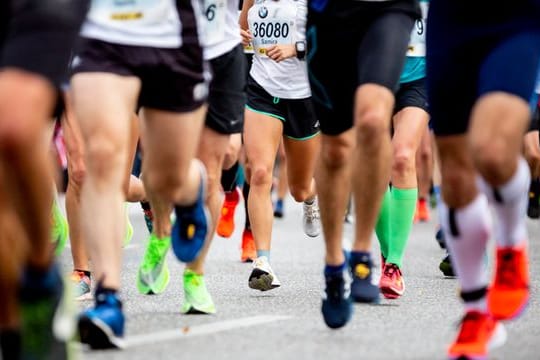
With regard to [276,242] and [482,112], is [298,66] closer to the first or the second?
[276,242]

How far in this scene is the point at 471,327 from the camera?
5469mm

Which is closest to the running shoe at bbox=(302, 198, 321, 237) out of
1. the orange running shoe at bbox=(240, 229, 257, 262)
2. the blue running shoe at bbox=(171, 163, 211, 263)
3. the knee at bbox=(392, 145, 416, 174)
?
the orange running shoe at bbox=(240, 229, 257, 262)

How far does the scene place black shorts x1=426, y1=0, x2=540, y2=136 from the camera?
5312 mm

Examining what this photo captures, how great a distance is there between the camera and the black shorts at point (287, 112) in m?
9.60

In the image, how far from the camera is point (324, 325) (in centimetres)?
681

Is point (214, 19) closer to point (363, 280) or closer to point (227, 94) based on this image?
point (227, 94)

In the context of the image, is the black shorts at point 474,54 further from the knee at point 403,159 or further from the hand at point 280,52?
the hand at point 280,52

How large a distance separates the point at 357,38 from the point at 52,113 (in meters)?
2.12

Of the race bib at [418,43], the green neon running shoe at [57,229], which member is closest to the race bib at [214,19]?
the green neon running shoe at [57,229]

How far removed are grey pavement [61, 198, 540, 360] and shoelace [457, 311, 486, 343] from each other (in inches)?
11.4

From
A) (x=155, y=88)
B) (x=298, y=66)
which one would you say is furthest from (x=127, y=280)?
(x=155, y=88)

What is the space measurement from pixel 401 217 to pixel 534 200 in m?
6.23

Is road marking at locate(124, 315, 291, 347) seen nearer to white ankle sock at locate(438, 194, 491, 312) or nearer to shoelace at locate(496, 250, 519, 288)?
white ankle sock at locate(438, 194, 491, 312)

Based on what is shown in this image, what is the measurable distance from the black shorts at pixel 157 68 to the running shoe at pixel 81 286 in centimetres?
183
